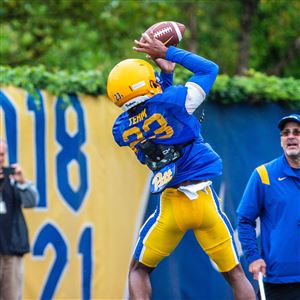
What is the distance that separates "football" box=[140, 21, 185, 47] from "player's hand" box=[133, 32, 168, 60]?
0.29ft

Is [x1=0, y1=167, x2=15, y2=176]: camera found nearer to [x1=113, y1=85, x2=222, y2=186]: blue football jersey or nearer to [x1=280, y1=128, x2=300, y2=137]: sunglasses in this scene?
[x1=113, y1=85, x2=222, y2=186]: blue football jersey

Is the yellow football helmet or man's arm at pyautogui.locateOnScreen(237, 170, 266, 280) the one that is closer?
the yellow football helmet

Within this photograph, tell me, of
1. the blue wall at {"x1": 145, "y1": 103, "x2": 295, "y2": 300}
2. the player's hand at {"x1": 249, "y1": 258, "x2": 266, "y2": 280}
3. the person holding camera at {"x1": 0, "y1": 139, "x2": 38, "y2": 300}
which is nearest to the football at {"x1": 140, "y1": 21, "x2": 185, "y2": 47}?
the player's hand at {"x1": 249, "y1": 258, "x2": 266, "y2": 280}

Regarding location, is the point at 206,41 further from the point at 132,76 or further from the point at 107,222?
the point at 132,76

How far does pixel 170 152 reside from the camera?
660 cm

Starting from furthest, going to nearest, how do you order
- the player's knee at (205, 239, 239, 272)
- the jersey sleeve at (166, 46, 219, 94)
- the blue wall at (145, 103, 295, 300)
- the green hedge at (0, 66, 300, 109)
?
the blue wall at (145, 103, 295, 300)
the green hedge at (0, 66, 300, 109)
the player's knee at (205, 239, 239, 272)
the jersey sleeve at (166, 46, 219, 94)

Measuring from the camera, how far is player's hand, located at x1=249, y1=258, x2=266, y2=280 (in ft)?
22.4

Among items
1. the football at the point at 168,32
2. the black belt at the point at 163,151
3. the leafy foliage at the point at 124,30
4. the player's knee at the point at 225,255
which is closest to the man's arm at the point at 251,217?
the player's knee at the point at 225,255

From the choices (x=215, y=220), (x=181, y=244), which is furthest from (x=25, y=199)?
(x=215, y=220)

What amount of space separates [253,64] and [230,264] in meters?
14.1

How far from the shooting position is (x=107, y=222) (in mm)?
10344

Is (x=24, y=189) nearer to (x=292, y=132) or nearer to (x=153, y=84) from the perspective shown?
(x=153, y=84)

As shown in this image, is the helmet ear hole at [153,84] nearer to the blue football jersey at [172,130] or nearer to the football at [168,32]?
the blue football jersey at [172,130]

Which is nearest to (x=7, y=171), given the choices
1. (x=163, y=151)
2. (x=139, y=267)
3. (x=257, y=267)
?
(x=139, y=267)
